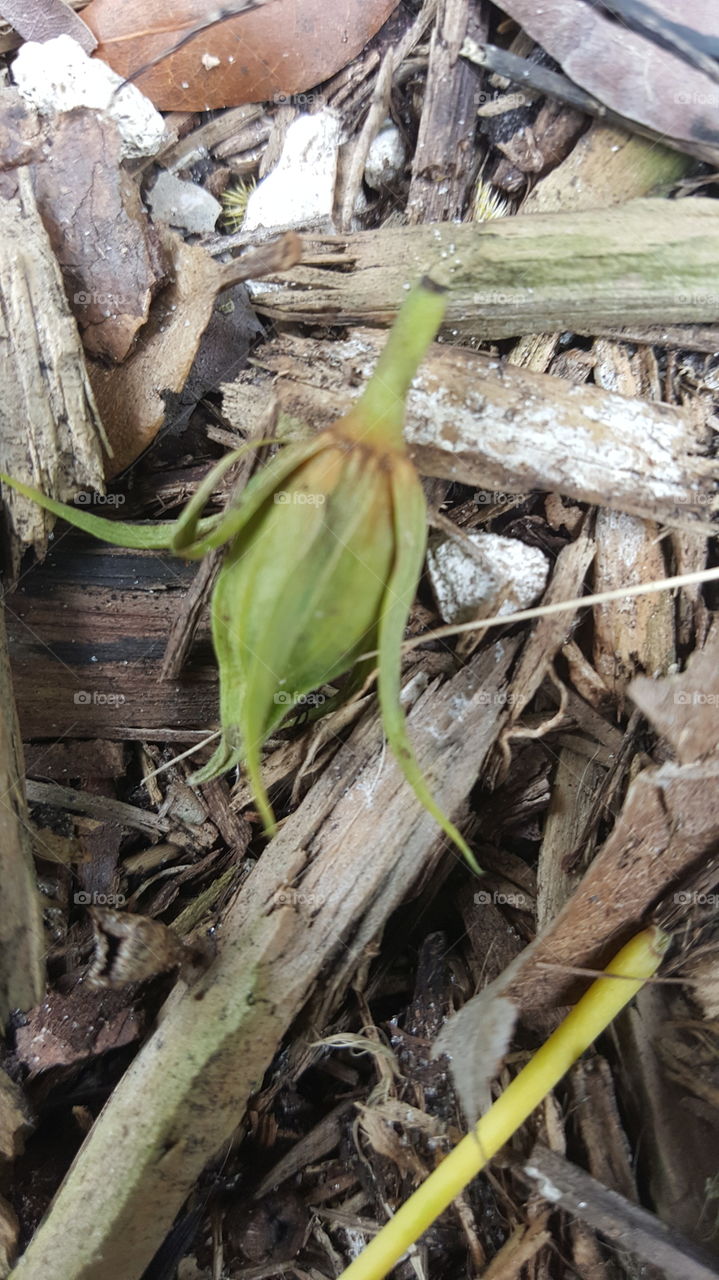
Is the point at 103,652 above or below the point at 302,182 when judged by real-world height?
below

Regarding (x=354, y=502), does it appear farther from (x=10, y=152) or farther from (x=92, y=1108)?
(x=92, y=1108)

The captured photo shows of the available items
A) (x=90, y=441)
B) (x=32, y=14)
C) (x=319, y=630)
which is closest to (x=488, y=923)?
(x=319, y=630)

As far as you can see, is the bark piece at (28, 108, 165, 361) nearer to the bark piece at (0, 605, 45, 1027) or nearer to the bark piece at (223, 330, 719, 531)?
the bark piece at (223, 330, 719, 531)

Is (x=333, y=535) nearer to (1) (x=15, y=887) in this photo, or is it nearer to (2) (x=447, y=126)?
(1) (x=15, y=887)

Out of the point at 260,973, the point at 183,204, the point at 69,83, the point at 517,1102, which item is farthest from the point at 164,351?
the point at 517,1102

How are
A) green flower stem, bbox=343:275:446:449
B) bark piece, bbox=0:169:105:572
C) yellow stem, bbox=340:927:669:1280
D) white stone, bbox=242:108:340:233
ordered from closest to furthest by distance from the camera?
green flower stem, bbox=343:275:446:449
yellow stem, bbox=340:927:669:1280
bark piece, bbox=0:169:105:572
white stone, bbox=242:108:340:233

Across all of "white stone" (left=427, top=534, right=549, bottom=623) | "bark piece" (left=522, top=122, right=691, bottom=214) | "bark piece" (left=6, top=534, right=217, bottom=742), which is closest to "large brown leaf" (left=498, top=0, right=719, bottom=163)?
"bark piece" (left=522, top=122, right=691, bottom=214)

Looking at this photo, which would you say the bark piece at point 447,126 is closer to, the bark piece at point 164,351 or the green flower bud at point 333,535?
the bark piece at point 164,351
